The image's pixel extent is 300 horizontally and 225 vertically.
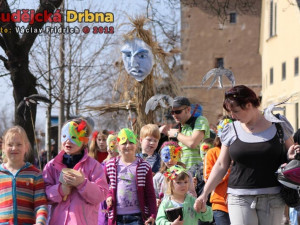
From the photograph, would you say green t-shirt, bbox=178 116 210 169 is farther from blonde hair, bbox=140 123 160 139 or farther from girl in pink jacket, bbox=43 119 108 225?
girl in pink jacket, bbox=43 119 108 225

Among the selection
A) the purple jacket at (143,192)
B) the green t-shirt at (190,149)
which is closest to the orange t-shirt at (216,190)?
the green t-shirt at (190,149)

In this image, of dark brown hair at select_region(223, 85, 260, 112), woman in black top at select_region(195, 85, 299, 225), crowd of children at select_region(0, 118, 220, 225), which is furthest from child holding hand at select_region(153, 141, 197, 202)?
dark brown hair at select_region(223, 85, 260, 112)

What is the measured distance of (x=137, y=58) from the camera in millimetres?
10055

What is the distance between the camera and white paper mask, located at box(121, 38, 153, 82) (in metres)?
10.1

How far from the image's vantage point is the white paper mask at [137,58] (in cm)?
1006

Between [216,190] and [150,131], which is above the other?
[150,131]

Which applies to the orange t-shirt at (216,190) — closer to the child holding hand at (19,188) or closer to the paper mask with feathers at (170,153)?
the paper mask with feathers at (170,153)

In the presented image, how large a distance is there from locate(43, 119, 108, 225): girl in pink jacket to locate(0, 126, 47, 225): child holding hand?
0.12 m

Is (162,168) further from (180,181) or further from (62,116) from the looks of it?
(62,116)

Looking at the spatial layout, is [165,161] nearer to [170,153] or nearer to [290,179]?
[170,153]

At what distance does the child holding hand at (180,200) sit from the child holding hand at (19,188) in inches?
55.8

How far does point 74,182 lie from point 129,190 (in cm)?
142

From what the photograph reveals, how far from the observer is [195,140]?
304 inches

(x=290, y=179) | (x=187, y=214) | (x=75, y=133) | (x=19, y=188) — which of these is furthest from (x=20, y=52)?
(x=290, y=179)
